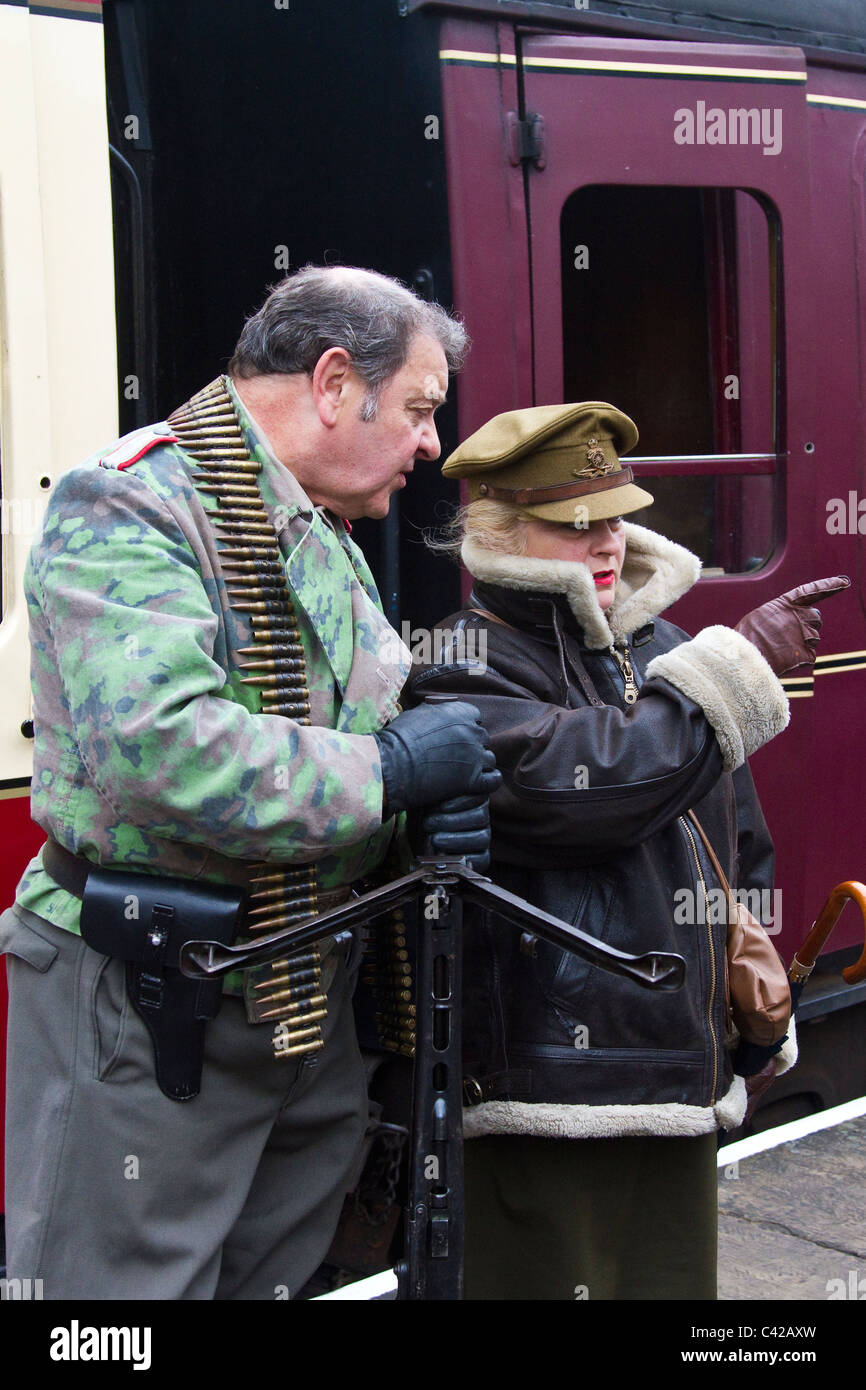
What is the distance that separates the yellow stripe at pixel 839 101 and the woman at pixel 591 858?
198 centimetres

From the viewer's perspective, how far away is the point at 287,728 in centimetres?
184

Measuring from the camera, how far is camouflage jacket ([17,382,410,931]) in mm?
1738

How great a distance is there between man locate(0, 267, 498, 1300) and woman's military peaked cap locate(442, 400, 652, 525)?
0.30 metres

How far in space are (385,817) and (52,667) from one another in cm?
48

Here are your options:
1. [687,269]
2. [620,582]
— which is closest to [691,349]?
[687,269]

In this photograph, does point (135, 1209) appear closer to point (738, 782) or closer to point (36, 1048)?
point (36, 1048)

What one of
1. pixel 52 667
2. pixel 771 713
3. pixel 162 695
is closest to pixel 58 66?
pixel 52 667

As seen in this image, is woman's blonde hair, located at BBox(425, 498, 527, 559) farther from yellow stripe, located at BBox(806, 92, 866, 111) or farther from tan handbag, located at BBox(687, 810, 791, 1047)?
yellow stripe, located at BBox(806, 92, 866, 111)

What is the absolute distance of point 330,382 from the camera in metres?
2.02

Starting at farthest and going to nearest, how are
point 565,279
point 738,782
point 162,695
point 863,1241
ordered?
point 565,279 → point 863,1241 → point 738,782 → point 162,695

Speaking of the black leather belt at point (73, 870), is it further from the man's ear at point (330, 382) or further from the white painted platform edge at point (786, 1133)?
the white painted platform edge at point (786, 1133)
